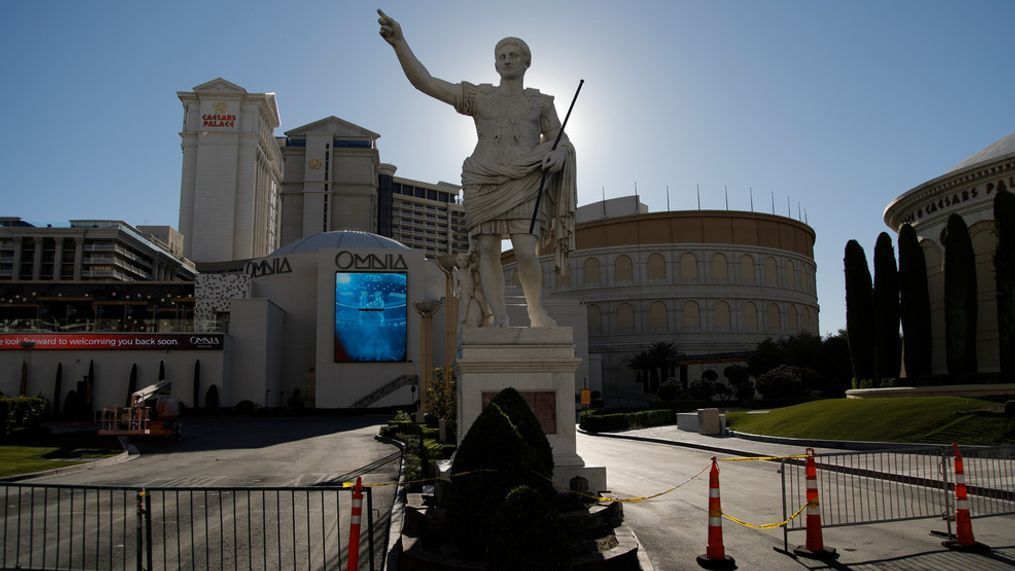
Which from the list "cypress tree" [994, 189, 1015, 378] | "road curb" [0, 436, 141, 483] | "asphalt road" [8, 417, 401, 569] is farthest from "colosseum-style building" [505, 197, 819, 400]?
"road curb" [0, 436, 141, 483]

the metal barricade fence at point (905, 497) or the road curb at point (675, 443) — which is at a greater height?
the metal barricade fence at point (905, 497)

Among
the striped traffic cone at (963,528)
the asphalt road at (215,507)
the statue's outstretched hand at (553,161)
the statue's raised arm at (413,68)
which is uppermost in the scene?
the statue's raised arm at (413,68)

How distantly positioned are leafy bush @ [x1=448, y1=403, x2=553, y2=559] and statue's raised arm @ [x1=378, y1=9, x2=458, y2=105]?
440cm

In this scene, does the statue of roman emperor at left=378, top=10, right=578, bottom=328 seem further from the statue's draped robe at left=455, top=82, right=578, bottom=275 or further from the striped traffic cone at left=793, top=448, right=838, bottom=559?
the striped traffic cone at left=793, top=448, right=838, bottom=559

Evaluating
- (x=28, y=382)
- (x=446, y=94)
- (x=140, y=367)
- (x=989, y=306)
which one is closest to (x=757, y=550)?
(x=446, y=94)

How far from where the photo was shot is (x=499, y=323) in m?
8.32

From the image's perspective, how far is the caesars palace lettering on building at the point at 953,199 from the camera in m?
29.2

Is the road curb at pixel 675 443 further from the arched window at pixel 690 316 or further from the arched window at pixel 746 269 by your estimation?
the arched window at pixel 746 269

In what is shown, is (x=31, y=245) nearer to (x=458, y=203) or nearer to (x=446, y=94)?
(x=458, y=203)

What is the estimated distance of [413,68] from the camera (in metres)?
8.56

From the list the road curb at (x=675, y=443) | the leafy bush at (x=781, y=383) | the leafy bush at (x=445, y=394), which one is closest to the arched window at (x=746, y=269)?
the leafy bush at (x=781, y=383)

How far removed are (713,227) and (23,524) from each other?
228 feet

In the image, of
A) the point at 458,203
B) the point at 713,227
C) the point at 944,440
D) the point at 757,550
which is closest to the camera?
the point at 757,550

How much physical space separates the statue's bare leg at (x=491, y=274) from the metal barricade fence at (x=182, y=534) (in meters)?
2.54
